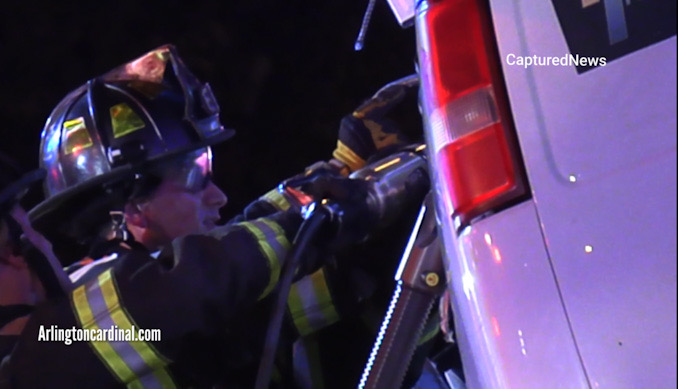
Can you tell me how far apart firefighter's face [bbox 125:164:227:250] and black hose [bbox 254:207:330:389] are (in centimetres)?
63

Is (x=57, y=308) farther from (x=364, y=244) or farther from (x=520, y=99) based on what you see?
(x=520, y=99)

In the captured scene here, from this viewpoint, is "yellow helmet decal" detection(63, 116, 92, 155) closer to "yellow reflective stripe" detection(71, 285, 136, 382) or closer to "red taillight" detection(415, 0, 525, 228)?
"yellow reflective stripe" detection(71, 285, 136, 382)

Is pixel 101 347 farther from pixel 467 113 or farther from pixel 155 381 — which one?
pixel 467 113

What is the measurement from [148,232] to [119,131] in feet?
1.16

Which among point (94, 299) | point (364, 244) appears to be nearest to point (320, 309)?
point (364, 244)

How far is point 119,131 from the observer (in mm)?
2943

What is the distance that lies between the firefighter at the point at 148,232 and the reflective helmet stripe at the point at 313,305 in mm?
20

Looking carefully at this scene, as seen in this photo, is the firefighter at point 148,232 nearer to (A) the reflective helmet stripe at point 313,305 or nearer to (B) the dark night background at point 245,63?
(A) the reflective helmet stripe at point 313,305

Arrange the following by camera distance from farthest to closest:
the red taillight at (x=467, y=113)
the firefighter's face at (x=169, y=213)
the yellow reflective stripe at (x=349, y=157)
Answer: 1. the yellow reflective stripe at (x=349, y=157)
2. the firefighter's face at (x=169, y=213)
3. the red taillight at (x=467, y=113)

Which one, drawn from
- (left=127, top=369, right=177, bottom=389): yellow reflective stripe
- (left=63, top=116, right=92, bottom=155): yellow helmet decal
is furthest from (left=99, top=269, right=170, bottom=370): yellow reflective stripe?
(left=63, top=116, right=92, bottom=155): yellow helmet decal

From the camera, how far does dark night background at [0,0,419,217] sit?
513 cm

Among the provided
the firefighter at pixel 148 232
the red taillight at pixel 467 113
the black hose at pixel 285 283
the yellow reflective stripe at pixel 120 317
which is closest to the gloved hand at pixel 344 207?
the black hose at pixel 285 283

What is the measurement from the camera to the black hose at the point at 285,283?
223 cm

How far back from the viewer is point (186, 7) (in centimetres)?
535
